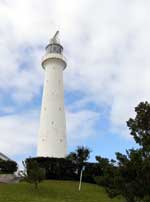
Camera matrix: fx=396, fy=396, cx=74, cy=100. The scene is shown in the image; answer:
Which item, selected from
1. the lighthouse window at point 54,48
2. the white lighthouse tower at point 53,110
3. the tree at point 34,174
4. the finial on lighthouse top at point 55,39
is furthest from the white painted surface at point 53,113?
the tree at point 34,174

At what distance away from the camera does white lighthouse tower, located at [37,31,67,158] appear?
152 ft

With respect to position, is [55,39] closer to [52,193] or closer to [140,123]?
[52,193]

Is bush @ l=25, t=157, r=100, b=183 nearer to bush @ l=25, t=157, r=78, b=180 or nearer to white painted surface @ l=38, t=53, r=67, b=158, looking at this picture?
bush @ l=25, t=157, r=78, b=180

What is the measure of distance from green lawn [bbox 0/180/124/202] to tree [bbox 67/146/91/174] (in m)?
5.54

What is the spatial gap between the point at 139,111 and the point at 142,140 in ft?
4.75

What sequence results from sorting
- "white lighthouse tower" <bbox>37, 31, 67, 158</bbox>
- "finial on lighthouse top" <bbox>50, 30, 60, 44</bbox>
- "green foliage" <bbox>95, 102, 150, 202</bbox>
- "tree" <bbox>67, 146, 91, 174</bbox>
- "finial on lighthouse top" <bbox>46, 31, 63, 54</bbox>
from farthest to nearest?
"finial on lighthouse top" <bbox>50, 30, 60, 44</bbox> < "finial on lighthouse top" <bbox>46, 31, 63, 54</bbox> < "white lighthouse tower" <bbox>37, 31, 67, 158</bbox> < "tree" <bbox>67, 146, 91, 174</bbox> < "green foliage" <bbox>95, 102, 150, 202</bbox>

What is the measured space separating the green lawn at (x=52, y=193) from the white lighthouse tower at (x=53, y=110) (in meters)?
11.1

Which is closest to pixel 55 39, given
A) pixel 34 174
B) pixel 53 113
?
pixel 53 113

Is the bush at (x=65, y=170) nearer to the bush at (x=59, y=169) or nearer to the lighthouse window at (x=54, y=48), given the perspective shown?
the bush at (x=59, y=169)

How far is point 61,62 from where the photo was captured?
2053 inches

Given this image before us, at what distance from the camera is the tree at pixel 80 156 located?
4072 cm

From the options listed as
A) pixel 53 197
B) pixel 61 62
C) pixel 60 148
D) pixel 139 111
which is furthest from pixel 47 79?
pixel 139 111

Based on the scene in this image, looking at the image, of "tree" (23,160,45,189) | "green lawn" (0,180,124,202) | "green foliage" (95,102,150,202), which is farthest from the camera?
"tree" (23,160,45,189)

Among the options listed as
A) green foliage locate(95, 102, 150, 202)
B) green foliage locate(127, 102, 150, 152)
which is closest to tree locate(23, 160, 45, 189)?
green foliage locate(95, 102, 150, 202)
